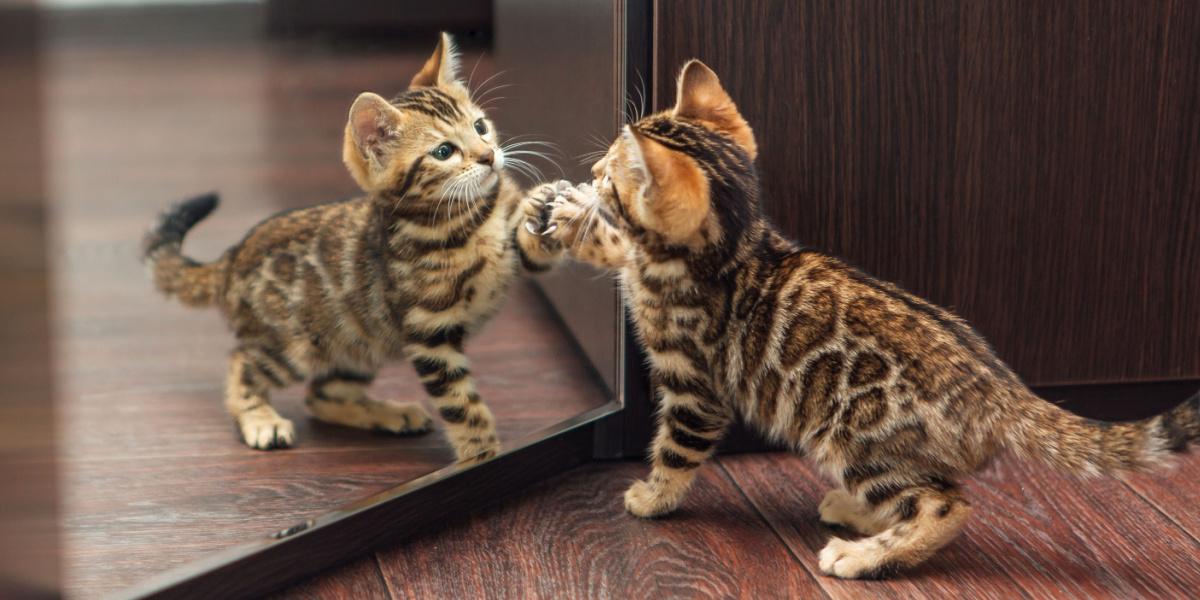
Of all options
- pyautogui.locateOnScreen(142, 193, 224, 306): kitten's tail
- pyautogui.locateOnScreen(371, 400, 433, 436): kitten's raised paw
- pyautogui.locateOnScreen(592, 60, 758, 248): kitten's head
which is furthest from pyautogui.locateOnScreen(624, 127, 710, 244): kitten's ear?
pyautogui.locateOnScreen(142, 193, 224, 306): kitten's tail

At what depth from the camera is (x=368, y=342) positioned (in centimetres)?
175

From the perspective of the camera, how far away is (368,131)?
1558 mm

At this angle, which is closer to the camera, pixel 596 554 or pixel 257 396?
pixel 596 554

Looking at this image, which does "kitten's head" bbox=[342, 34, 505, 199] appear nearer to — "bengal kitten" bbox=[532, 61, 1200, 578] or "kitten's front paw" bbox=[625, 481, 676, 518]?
"bengal kitten" bbox=[532, 61, 1200, 578]

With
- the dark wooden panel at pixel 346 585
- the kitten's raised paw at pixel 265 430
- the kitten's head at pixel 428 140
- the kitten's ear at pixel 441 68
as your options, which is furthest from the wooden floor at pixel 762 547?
the kitten's ear at pixel 441 68

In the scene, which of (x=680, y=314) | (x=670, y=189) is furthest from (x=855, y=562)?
(x=670, y=189)

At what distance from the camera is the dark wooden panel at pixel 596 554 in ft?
5.11

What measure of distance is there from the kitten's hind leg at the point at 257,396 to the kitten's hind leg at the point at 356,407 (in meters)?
0.05

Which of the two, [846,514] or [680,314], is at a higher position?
[680,314]

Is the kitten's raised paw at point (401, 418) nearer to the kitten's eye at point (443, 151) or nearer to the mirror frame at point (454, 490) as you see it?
the mirror frame at point (454, 490)

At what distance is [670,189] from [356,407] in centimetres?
59

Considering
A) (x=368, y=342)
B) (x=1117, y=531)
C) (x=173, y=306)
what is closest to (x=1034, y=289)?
(x=1117, y=531)

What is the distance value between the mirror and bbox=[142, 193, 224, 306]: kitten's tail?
19mm

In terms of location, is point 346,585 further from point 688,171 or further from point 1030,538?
point 1030,538
